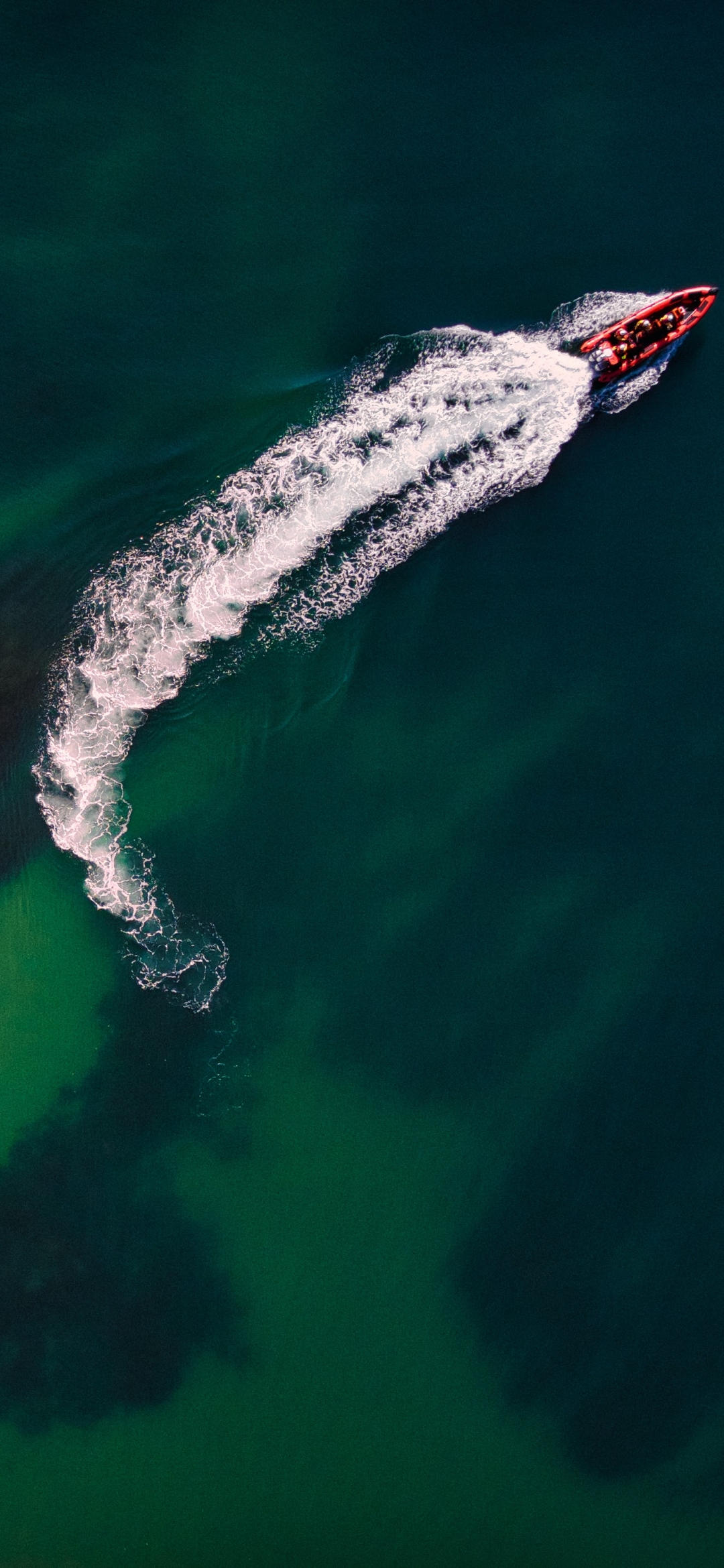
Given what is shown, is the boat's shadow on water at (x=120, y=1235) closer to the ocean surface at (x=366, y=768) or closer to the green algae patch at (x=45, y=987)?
the ocean surface at (x=366, y=768)

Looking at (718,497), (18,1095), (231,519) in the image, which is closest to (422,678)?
(231,519)

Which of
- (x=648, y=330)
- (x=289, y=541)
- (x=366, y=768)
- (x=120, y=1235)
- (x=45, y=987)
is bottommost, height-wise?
(x=120, y=1235)

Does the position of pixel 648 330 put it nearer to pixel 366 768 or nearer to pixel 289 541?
pixel 289 541

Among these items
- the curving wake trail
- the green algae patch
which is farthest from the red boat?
the green algae patch

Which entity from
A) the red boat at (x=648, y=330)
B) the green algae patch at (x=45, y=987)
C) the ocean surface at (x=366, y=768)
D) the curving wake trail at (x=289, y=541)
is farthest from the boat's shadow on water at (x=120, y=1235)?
the red boat at (x=648, y=330)

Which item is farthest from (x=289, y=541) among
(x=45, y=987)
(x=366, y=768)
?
(x=45, y=987)

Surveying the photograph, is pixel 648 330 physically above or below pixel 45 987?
above
